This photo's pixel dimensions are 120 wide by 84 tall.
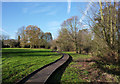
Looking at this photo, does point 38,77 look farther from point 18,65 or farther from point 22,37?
point 22,37

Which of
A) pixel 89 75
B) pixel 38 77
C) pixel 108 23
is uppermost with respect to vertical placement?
pixel 108 23

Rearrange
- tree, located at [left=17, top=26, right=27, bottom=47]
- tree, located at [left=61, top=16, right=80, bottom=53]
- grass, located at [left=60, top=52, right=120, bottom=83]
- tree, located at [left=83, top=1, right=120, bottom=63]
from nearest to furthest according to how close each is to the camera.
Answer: grass, located at [left=60, top=52, right=120, bottom=83] < tree, located at [left=83, top=1, right=120, bottom=63] < tree, located at [left=61, top=16, right=80, bottom=53] < tree, located at [left=17, top=26, right=27, bottom=47]

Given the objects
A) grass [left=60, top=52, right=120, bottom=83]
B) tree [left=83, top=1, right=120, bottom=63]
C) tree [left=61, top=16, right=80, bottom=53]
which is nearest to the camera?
grass [left=60, top=52, right=120, bottom=83]

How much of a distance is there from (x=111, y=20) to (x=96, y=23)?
3.55 feet

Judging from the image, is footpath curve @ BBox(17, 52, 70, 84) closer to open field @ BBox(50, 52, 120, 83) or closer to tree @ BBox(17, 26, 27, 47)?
open field @ BBox(50, 52, 120, 83)

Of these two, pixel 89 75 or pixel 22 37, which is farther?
pixel 22 37

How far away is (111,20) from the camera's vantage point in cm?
647

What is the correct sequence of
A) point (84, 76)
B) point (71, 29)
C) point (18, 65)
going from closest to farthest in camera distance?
point (84, 76) < point (18, 65) < point (71, 29)

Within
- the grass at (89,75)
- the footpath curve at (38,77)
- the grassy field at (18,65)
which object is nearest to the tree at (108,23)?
the grass at (89,75)

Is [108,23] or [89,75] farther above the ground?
[108,23]

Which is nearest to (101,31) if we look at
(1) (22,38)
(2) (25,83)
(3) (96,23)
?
(3) (96,23)

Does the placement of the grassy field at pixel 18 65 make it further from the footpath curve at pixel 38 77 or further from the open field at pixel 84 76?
the open field at pixel 84 76

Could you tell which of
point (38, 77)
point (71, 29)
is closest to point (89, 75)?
point (38, 77)

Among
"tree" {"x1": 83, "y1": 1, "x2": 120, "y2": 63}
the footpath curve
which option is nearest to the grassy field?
the footpath curve
